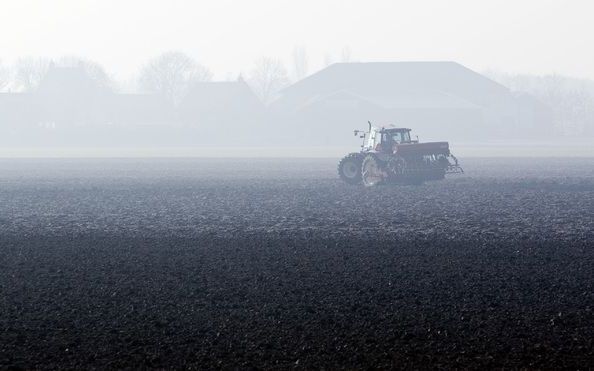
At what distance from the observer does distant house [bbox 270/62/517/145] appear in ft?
257

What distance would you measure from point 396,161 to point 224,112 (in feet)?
187

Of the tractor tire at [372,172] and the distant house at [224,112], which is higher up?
the distant house at [224,112]

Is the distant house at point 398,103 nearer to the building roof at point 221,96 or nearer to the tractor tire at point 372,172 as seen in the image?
the building roof at point 221,96

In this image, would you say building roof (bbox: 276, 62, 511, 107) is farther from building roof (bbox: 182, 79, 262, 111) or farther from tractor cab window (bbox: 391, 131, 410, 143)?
tractor cab window (bbox: 391, 131, 410, 143)

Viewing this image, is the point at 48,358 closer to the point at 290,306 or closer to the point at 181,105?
the point at 290,306

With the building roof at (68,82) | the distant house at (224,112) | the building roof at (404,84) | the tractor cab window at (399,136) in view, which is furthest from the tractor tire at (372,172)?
the building roof at (68,82)

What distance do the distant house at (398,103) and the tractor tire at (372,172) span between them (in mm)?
45141

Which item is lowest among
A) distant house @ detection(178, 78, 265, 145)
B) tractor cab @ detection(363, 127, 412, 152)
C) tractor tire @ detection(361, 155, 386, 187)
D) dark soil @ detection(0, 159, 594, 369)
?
dark soil @ detection(0, 159, 594, 369)

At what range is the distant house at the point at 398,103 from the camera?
7844 centimetres

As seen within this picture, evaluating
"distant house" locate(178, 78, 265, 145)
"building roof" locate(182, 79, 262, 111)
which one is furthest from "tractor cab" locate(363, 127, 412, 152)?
"building roof" locate(182, 79, 262, 111)

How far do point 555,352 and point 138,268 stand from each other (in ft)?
23.7

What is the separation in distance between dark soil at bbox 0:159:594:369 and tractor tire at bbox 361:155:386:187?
3.59m

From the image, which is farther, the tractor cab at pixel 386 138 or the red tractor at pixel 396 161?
the tractor cab at pixel 386 138

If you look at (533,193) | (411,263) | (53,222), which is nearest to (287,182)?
(533,193)
